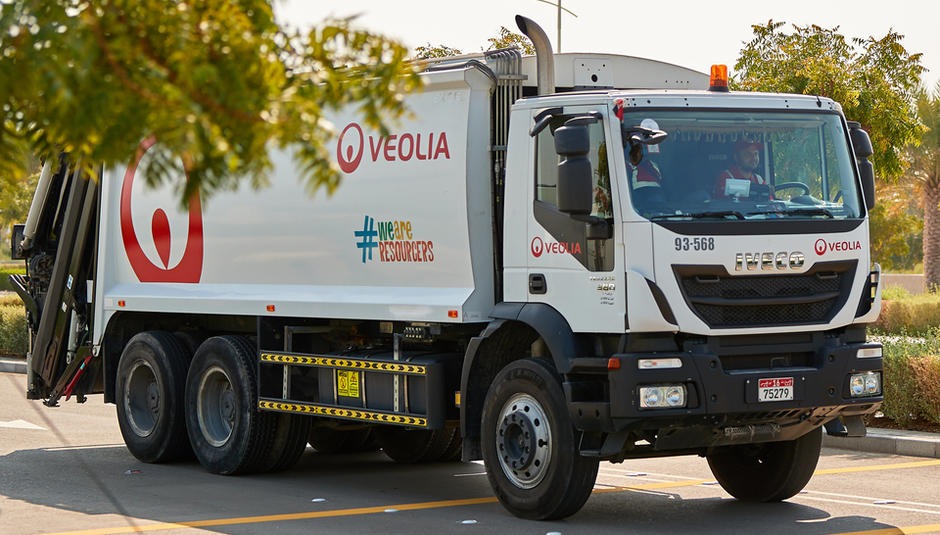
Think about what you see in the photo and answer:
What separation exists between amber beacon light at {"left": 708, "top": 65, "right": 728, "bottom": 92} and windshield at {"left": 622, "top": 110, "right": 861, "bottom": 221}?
0.40 meters

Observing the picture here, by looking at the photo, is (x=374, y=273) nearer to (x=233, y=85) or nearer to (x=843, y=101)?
(x=233, y=85)

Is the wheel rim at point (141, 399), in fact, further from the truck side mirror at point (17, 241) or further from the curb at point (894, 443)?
the curb at point (894, 443)

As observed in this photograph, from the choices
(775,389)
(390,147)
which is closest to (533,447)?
(775,389)

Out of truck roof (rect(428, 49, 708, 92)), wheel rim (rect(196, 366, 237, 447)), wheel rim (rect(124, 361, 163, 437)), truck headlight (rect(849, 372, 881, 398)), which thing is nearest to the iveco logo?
truck headlight (rect(849, 372, 881, 398))

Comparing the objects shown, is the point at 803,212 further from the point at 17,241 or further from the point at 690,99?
the point at 17,241

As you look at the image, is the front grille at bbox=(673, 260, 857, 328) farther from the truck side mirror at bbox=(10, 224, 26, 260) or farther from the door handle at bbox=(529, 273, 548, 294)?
the truck side mirror at bbox=(10, 224, 26, 260)

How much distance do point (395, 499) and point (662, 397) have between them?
2618 millimetres

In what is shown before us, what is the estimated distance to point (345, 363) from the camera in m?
11.1

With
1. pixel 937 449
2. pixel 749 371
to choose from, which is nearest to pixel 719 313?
pixel 749 371

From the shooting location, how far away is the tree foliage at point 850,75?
18.6m

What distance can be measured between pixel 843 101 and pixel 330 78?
1461 cm

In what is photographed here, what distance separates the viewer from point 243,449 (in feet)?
39.0

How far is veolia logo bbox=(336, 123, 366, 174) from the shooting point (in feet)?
35.8

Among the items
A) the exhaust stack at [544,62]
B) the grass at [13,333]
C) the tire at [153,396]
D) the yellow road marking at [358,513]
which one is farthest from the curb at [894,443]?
the grass at [13,333]
